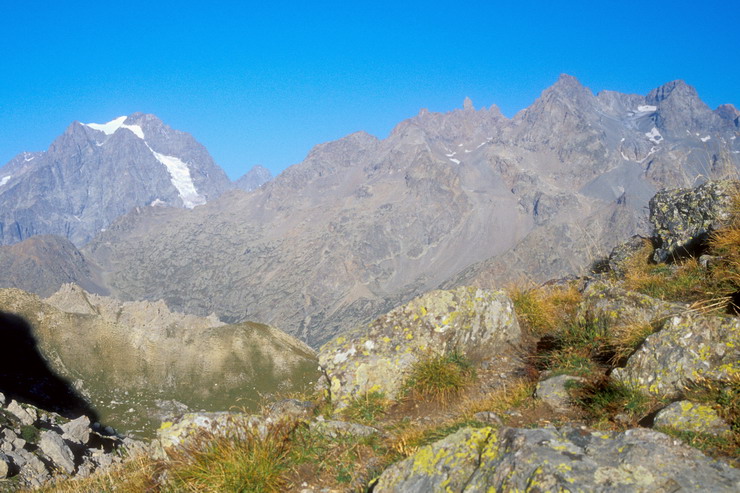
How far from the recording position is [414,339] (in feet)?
31.7

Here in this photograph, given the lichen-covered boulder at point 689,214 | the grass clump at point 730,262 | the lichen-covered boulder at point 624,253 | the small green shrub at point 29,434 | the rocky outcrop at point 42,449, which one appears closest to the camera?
the grass clump at point 730,262

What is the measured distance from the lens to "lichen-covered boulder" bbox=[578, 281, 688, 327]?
8.12 meters

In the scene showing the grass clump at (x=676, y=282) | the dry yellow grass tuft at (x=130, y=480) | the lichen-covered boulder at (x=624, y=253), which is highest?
the lichen-covered boulder at (x=624, y=253)

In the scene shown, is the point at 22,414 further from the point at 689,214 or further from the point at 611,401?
the point at 689,214

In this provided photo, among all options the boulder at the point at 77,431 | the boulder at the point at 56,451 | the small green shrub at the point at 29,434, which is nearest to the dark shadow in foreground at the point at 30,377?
the boulder at the point at 77,431

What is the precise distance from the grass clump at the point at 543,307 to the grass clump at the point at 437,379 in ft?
7.47

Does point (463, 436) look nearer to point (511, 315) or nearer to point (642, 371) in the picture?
point (642, 371)

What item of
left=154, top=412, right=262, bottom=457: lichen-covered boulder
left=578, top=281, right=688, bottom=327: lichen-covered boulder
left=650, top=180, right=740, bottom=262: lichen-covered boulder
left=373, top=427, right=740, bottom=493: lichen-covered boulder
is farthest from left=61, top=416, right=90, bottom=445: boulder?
left=650, top=180, right=740, bottom=262: lichen-covered boulder

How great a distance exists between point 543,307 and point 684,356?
169 inches

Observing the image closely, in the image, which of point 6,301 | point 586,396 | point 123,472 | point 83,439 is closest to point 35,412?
point 83,439

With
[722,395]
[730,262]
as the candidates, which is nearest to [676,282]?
[730,262]

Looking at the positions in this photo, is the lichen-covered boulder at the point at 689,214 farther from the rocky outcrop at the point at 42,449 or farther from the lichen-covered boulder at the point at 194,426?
the rocky outcrop at the point at 42,449

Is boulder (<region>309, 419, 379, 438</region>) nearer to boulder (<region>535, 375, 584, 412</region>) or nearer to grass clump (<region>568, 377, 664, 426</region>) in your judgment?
boulder (<region>535, 375, 584, 412</region>)

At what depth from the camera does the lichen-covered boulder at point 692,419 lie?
16.2ft
